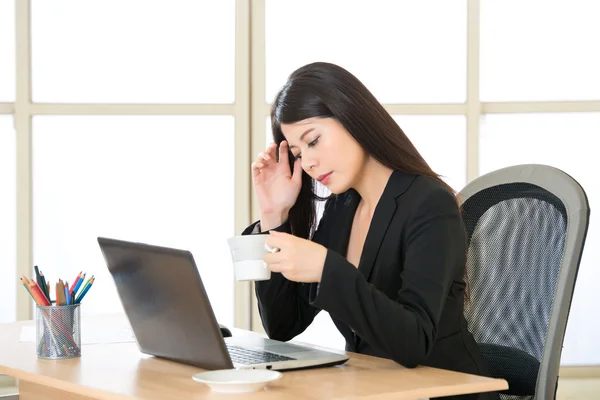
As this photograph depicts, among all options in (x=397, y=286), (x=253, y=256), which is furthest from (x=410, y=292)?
(x=253, y=256)

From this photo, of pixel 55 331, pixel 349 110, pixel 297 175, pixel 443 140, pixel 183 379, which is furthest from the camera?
pixel 443 140

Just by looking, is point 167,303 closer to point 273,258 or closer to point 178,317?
point 178,317

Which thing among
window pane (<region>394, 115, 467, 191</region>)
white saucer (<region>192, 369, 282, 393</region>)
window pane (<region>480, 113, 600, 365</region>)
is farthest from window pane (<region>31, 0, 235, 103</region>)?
white saucer (<region>192, 369, 282, 393</region>)

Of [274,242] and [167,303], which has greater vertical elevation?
[274,242]

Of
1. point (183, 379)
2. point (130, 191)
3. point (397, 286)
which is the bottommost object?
point (183, 379)

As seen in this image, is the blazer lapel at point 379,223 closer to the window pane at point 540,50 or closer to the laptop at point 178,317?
the laptop at point 178,317

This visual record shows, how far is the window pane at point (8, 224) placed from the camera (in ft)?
11.9

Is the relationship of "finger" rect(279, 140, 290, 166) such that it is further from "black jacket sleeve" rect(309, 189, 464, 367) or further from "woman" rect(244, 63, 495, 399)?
"black jacket sleeve" rect(309, 189, 464, 367)

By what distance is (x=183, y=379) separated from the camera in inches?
58.3

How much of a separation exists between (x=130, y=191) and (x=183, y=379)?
7.57 ft

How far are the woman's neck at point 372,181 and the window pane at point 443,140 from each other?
1770 mm

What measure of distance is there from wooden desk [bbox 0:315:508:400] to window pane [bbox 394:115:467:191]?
2151 millimetres

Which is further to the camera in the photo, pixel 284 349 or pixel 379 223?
pixel 379 223

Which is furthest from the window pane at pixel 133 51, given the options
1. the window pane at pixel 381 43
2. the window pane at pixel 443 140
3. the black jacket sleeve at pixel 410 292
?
the black jacket sleeve at pixel 410 292
